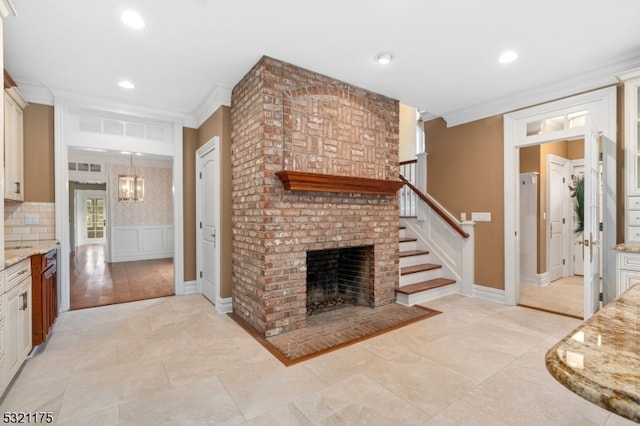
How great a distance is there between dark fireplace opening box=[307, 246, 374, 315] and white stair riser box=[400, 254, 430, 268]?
838 mm

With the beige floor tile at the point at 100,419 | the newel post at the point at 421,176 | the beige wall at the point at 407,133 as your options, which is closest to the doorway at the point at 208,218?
the beige floor tile at the point at 100,419

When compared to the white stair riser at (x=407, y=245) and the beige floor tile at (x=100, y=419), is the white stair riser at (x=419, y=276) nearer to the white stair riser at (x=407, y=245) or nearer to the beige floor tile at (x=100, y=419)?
the white stair riser at (x=407, y=245)

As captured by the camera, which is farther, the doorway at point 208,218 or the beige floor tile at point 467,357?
the doorway at point 208,218

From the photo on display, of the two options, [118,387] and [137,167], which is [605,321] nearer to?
[118,387]

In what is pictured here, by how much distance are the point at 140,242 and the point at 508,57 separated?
8.37 m

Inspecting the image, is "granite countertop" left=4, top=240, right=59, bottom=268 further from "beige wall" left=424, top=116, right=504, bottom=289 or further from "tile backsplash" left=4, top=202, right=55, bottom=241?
"beige wall" left=424, top=116, right=504, bottom=289

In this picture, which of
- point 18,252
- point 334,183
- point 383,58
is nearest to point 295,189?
point 334,183

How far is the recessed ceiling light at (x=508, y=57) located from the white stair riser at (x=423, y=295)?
2.76 meters

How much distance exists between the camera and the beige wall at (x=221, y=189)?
3.77 m

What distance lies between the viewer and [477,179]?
173 inches

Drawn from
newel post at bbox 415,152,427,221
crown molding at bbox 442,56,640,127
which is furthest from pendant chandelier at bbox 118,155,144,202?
crown molding at bbox 442,56,640,127

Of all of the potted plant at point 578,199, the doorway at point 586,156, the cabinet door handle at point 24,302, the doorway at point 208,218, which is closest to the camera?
the cabinet door handle at point 24,302

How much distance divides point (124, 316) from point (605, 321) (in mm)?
4240

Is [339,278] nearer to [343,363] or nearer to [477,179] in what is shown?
[343,363]
